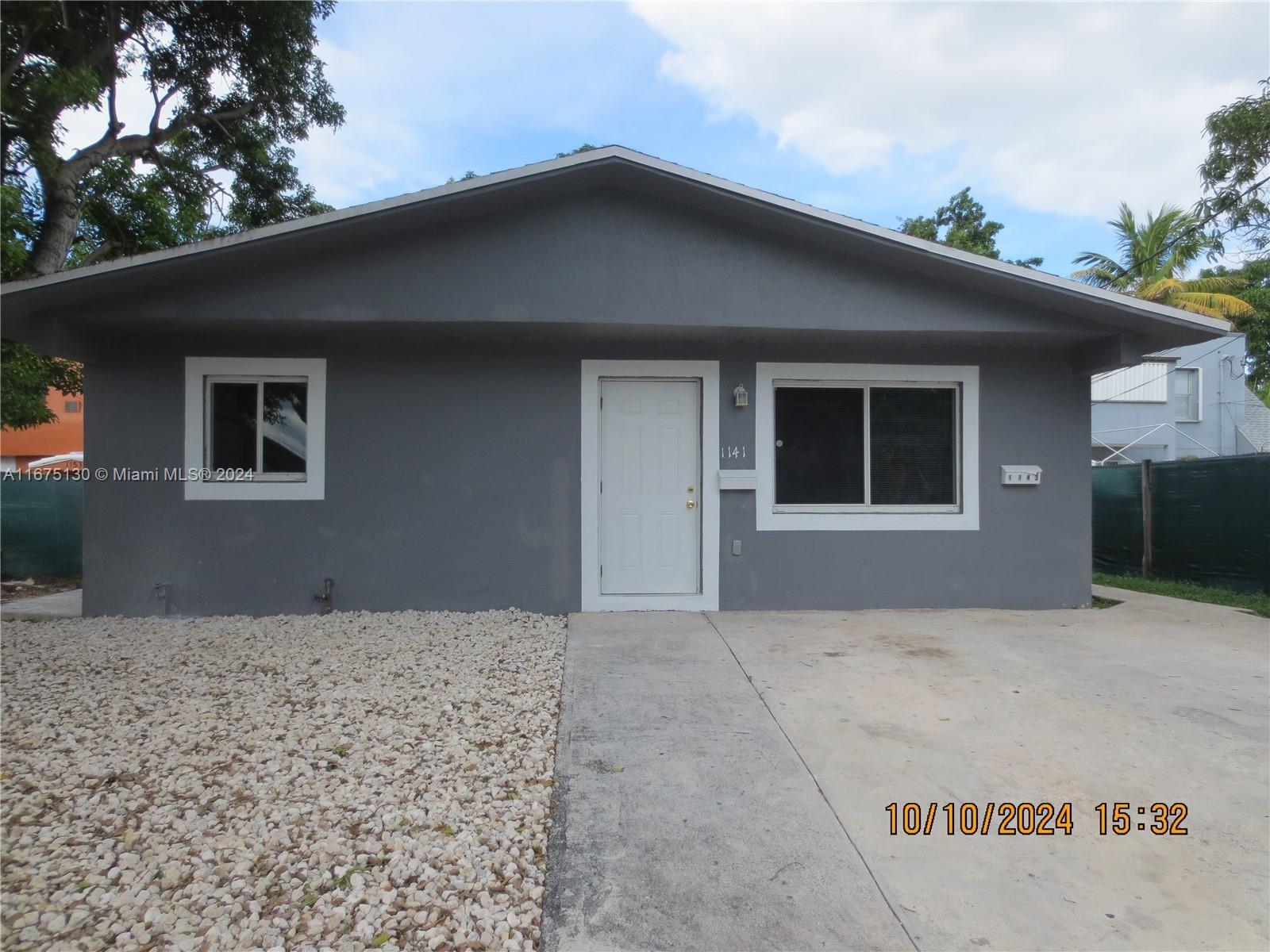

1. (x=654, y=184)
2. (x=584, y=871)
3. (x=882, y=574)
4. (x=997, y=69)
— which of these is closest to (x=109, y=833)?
(x=584, y=871)

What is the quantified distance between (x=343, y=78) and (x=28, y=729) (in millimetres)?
11116

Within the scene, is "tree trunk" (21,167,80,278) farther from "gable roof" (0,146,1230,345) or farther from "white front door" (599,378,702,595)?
"white front door" (599,378,702,595)

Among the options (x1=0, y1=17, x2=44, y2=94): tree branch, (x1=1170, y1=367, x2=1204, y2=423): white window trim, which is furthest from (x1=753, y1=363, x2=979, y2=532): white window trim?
(x1=1170, y1=367, x2=1204, y2=423): white window trim

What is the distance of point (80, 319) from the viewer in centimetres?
564

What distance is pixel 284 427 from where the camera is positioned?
6.36 metres

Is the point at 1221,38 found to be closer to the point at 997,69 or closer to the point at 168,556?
the point at 997,69

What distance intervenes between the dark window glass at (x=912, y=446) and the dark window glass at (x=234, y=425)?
6.07m

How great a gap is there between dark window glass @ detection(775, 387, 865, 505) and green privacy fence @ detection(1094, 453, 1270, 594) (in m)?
5.09

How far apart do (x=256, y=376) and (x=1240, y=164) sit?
13.0m

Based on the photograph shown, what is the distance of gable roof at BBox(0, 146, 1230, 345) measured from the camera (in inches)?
205

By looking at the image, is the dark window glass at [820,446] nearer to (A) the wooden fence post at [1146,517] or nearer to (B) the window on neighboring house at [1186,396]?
(A) the wooden fence post at [1146,517]

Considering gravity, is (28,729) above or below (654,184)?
below

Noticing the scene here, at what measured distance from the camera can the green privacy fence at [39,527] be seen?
9.69 metres
